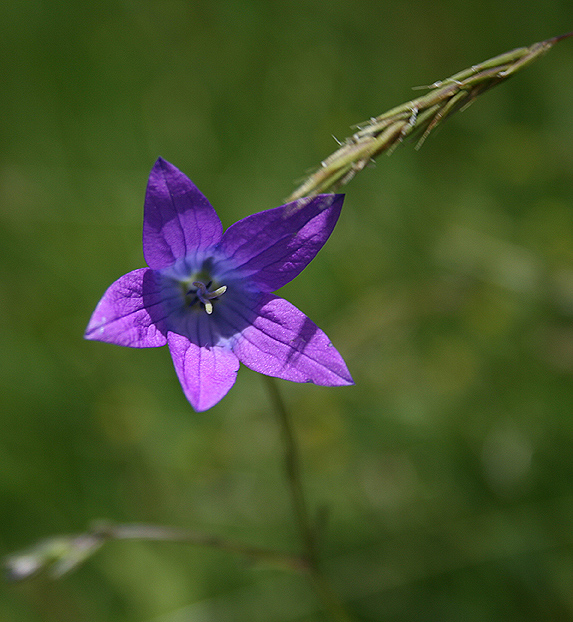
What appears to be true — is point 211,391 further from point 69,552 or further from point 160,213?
point 69,552

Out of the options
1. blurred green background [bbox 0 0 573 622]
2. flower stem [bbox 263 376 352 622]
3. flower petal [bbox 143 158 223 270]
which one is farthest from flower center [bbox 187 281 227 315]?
blurred green background [bbox 0 0 573 622]

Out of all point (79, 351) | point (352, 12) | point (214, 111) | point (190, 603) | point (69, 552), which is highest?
point (352, 12)

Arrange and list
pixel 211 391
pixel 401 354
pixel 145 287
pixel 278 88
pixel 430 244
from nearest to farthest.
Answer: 1. pixel 211 391
2. pixel 145 287
3. pixel 401 354
4. pixel 430 244
5. pixel 278 88

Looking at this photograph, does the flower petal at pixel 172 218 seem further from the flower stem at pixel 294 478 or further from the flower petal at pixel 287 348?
the flower stem at pixel 294 478

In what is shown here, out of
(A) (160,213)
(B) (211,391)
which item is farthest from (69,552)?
(A) (160,213)

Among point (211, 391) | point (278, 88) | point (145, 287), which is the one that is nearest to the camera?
point (211, 391)

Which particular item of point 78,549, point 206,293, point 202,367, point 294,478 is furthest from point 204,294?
point 78,549

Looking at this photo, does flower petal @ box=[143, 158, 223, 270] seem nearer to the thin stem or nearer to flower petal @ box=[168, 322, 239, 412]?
flower petal @ box=[168, 322, 239, 412]
